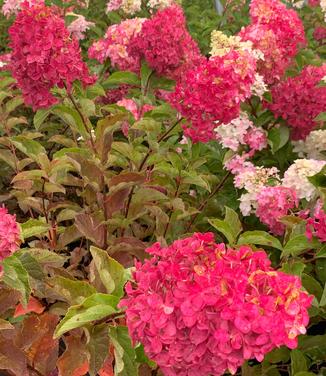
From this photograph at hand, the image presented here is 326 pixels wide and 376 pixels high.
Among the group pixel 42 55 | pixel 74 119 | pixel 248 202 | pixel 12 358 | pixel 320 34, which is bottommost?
pixel 320 34

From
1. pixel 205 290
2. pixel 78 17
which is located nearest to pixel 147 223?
pixel 205 290

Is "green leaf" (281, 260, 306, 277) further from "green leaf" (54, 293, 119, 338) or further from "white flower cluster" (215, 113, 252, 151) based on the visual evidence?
"white flower cluster" (215, 113, 252, 151)

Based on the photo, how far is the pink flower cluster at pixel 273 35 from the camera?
208 centimetres

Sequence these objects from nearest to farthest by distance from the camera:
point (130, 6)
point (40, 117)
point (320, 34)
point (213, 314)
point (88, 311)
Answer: point (213, 314) < point (88, 311) < point (40, 117) < point (130, 6) < point (320, 34)

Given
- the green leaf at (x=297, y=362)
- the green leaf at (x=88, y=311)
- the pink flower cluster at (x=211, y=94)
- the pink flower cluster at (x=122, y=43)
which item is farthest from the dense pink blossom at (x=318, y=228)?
the pink flower cluster at (x=122, y=43)

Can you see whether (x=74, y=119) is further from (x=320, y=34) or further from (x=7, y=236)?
(x=320, y=34)

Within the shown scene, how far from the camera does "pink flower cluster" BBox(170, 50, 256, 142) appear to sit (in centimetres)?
165

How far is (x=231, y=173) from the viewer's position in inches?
82.8

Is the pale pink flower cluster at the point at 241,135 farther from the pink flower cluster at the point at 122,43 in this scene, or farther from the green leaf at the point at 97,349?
the green leaf at the point at 97,349

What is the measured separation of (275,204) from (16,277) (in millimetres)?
841

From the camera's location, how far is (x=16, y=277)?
1.15m

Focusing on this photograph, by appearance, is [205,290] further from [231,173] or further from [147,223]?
[231,173]

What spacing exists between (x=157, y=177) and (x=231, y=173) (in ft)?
1.10

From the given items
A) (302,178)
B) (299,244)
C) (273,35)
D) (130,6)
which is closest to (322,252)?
(299,244)
